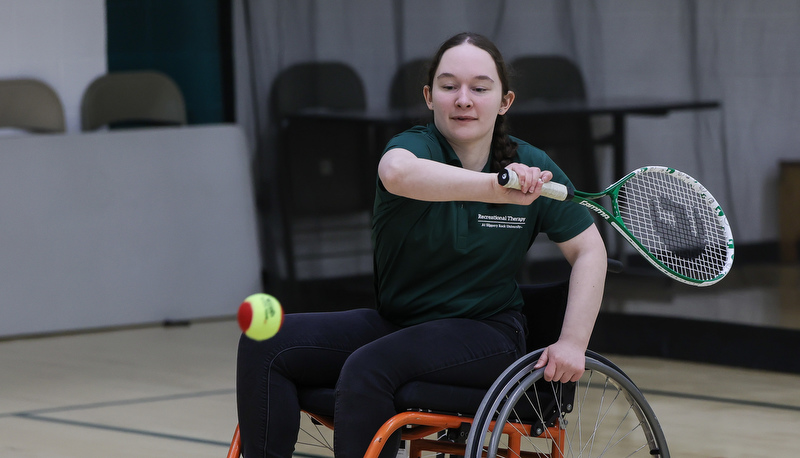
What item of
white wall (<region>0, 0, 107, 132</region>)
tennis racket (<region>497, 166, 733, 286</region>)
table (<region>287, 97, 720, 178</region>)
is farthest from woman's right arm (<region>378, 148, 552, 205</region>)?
white wall (<region>0, 0, 107, 132</region>)

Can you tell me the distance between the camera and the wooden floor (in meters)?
2.96

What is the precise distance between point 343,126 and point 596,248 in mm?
2750

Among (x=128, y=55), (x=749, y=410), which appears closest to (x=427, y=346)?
(x=749, y=410)

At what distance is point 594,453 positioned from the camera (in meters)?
2.75

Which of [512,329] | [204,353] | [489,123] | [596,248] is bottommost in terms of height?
[204,353]

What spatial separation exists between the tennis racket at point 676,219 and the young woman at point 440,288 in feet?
0.39

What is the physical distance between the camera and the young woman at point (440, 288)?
185 cm

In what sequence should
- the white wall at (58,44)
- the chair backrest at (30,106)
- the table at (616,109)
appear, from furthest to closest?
1. the white wall at (58,44)
2. the chair backrest at (30,106)
3. the table at (616,109)

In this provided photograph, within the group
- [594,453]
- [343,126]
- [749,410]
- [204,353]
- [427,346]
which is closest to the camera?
[427,346]

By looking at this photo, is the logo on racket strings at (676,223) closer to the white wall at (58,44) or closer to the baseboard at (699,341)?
the baseboard at (699,341)

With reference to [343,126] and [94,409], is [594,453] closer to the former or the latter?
[94,409]

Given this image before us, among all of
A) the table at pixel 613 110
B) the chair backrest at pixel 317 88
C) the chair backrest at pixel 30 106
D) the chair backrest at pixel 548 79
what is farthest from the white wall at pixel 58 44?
the chair backrest at pixel 548 79

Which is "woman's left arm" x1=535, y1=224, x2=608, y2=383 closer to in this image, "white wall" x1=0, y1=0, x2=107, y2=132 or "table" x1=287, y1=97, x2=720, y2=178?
"table" x1=287, y1=97, x2=720, y2=178

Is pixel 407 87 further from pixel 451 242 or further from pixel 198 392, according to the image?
pixel 451 242
